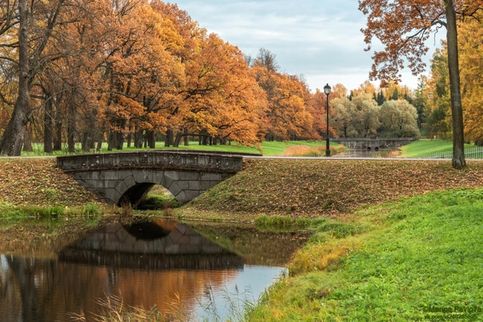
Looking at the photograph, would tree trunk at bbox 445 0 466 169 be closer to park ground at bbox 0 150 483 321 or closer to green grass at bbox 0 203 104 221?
park ground at bbox 0 150 483 321

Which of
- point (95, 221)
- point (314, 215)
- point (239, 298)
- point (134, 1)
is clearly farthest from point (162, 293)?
point (134, 1)

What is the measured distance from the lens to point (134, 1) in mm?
44875

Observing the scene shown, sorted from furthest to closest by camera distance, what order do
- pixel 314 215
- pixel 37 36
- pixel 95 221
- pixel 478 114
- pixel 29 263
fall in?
1. pixel 478 114
2. pixel 37 36
3. pixel 95 221
4. pixel 314 215
5. pixel 29 263

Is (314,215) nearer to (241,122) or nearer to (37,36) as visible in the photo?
(37,36)

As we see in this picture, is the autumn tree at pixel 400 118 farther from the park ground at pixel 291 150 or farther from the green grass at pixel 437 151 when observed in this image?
the green grass at pixel 437 151

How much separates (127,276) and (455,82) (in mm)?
15666

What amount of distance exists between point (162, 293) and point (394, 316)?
6792 mm

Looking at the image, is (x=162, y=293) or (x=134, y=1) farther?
(x=134, y=1)

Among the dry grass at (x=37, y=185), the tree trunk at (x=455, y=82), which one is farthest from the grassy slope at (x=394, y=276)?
the dry grass at (x=37, y=185)

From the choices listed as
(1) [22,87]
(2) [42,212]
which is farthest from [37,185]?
(1) [22,87]

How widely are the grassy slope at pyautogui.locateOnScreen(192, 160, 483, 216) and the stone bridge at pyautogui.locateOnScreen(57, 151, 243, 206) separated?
0.86 metres

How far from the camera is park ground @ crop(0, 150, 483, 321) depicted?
9.24 m

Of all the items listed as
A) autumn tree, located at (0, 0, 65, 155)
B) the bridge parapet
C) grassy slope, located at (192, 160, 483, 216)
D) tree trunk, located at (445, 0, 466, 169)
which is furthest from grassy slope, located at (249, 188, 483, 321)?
autumn tree, located at (0, 0, 65, 155)

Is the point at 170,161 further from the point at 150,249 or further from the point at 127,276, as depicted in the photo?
the point at 127,276
